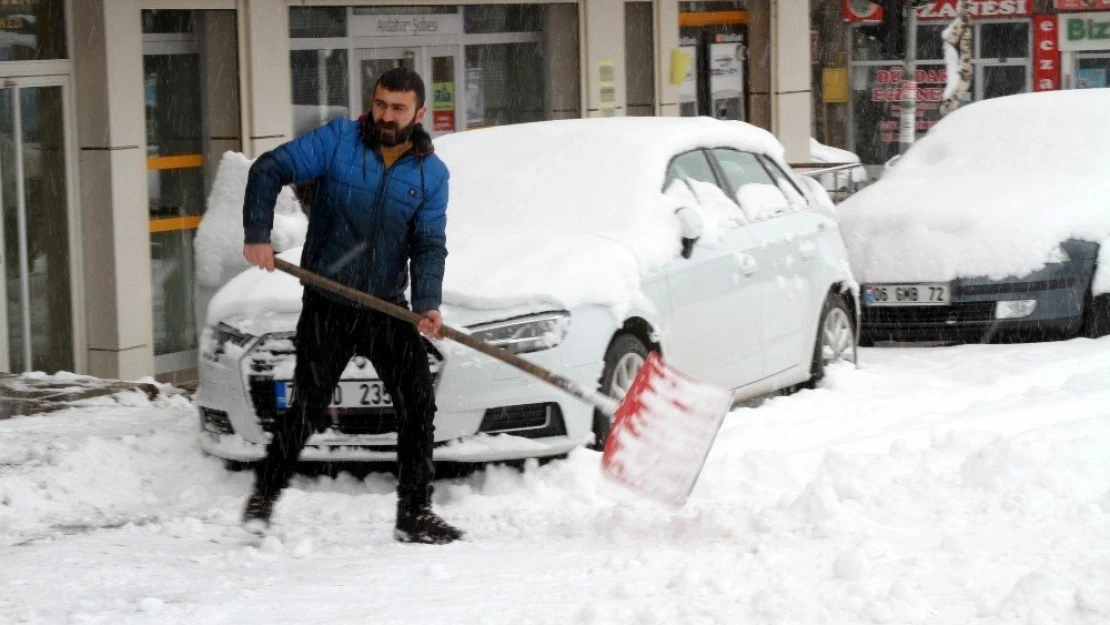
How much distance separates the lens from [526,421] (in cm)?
745

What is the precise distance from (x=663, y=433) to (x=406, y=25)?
930 centimetres

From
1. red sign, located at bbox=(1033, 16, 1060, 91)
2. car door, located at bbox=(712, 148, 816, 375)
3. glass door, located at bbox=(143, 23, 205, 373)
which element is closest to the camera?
car door, located at bbox=(712, 148, 816, 375)

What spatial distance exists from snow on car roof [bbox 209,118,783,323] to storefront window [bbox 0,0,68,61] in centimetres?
350

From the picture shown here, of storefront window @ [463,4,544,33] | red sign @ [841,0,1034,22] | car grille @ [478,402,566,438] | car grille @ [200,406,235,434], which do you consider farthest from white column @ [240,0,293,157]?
red sign @ [841,0,1034,22]

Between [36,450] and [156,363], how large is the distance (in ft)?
15.3

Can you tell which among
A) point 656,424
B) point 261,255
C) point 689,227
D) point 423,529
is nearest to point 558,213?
point 689,227

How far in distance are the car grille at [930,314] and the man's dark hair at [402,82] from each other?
6.18 metres

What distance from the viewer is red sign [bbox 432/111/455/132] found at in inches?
632

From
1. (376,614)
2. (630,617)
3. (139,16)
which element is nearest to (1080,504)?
(630,617)

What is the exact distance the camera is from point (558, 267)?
7785mm

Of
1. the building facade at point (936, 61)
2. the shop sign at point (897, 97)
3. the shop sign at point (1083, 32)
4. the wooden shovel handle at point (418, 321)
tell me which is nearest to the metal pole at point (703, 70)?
the building facade at point (936, 61)

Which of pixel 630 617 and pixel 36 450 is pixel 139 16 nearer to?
pixel 36 450

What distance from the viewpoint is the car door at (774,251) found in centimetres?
920

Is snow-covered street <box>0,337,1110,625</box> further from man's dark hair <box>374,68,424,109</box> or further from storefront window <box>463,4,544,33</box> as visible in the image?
storefront window <box>463,4,544,33</box>
